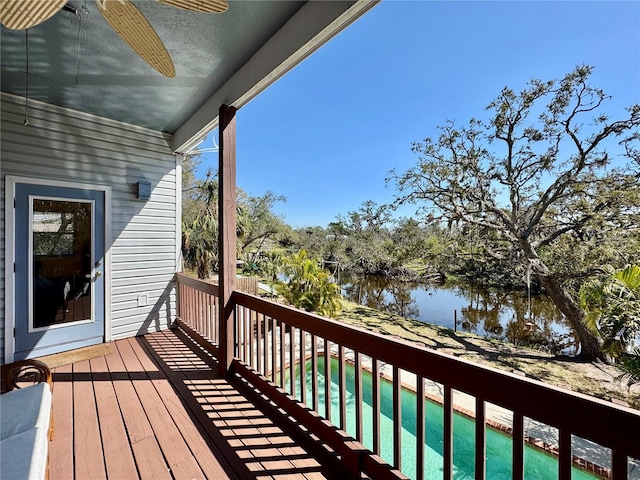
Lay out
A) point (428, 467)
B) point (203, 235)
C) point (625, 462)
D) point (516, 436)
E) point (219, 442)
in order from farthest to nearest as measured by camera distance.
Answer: point (203, 235) → point (428, 467) → point (219, 442) → point (516, 436) → point (625, 462)

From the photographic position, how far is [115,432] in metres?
2.01

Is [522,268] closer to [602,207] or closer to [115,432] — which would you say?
[602,207]

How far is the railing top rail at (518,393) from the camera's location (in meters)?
0.84

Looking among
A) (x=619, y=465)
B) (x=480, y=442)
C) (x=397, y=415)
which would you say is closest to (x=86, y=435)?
(x=397, y=415)

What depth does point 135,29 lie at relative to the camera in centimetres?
145

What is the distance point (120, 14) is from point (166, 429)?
2523 mm

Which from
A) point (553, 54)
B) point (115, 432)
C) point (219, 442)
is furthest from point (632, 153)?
point (115, 432)

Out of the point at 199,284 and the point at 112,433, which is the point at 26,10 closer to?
the point at 112,433

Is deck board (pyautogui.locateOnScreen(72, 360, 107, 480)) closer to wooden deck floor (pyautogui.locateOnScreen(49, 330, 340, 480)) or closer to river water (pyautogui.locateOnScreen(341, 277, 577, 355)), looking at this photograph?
wooden deck floor (pyautogui.locateOnScreen(49, 330, 340, 480))

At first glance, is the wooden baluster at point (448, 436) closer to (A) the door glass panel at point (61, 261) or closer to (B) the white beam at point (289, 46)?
(B) the white beam at point (289, 46)

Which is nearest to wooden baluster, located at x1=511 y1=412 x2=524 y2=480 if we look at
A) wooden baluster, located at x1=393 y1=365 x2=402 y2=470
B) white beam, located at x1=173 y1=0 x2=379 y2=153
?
wooden baluster, located at x1=393 y1=365 x2=402 y2=470

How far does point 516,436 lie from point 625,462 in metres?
0.30

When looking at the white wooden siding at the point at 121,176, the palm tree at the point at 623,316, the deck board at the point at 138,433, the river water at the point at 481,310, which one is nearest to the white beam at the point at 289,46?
the white wooden siding at the point at 121,176

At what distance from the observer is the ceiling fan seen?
1256 mm
